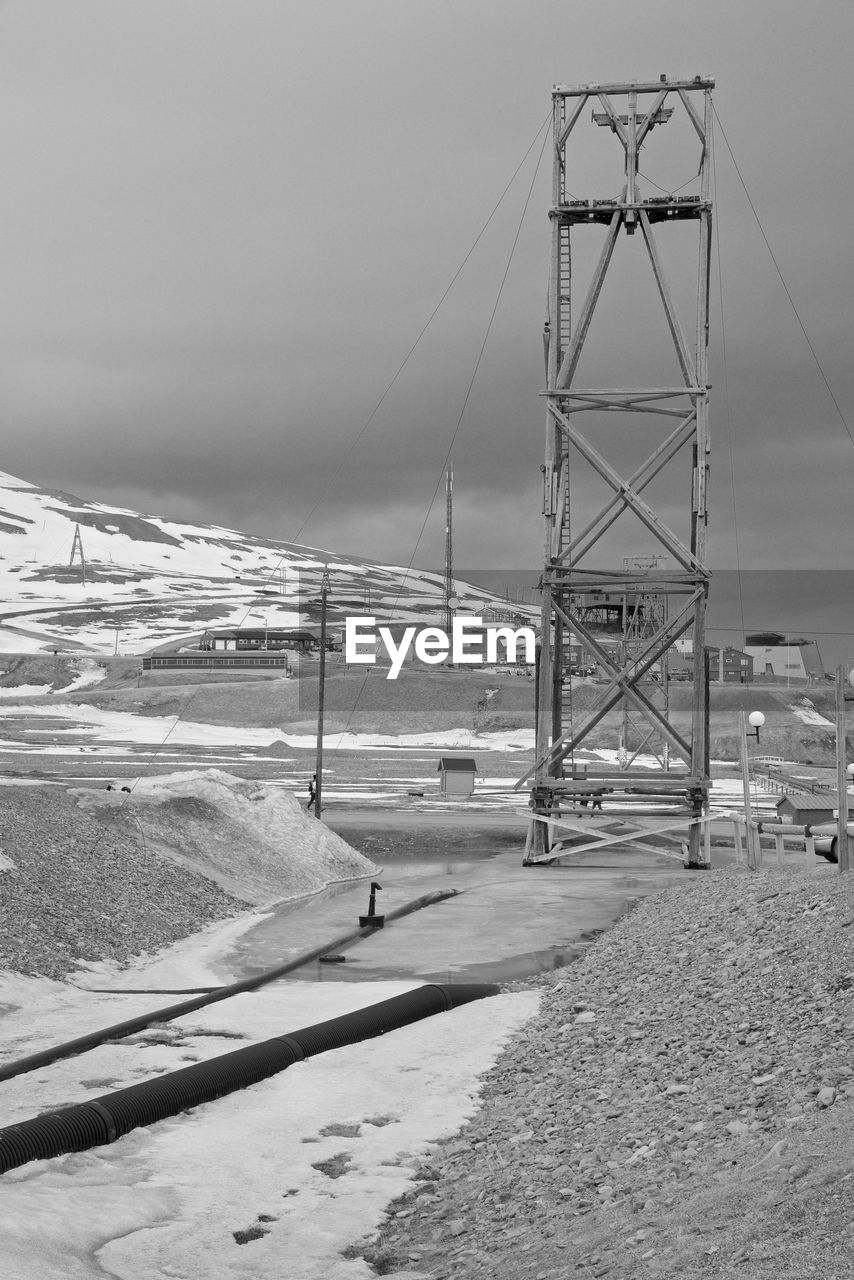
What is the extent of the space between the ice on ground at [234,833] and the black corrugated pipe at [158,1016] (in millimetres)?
5983

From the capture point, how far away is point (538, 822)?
34.6m

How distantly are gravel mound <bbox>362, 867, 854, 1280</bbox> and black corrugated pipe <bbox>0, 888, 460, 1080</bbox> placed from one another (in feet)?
15.6

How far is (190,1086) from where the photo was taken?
12.6 meters

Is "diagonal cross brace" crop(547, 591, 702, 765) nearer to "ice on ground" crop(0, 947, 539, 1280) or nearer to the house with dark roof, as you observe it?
"ice on ground" crop(0, 947, 539, 1280)

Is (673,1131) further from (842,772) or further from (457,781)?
(457,781)

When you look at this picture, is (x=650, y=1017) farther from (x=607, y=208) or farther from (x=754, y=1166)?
(x=607, y=208)

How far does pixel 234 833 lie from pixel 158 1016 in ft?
52.6

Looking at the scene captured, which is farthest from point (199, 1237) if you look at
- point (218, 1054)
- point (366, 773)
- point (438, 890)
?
point (366, 773)

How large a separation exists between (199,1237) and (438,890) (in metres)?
20.7

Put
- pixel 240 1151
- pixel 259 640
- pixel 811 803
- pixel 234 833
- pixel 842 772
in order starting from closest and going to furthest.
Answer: pixel 240 1151
pixel 842 772
pixel 234 833
pixel 811 803
pixel 259 640

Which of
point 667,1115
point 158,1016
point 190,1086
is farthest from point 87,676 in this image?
point 667,1115

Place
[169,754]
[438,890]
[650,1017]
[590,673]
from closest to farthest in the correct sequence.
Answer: [650,1017], [438,890], [169,754], [590,673]

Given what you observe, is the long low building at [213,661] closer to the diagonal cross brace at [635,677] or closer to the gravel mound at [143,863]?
the gravel mound at [143,863]

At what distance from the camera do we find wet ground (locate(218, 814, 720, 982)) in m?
21.4
